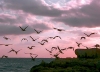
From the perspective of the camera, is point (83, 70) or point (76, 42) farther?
point (76, 42)

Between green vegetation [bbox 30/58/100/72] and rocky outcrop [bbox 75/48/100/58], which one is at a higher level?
rocky outcrop [bbox 75/48/100/58]

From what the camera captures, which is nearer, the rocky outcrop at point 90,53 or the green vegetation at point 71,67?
the green vegetation at point 71,67

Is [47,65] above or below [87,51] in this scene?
below

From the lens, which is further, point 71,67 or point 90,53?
point 90,53

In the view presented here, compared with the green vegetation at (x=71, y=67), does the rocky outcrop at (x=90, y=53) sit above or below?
above

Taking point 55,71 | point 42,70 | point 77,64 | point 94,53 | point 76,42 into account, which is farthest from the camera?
point 94,53

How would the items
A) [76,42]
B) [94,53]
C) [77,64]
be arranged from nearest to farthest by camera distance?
[77,64] < [76,42] < [94,53]

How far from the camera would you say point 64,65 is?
39.0 metres

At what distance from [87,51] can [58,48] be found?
44.3 ft

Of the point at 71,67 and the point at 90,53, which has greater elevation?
the point at 90,53

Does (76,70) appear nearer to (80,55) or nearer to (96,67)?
(96,67)

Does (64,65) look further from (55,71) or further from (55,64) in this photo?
(55,71)

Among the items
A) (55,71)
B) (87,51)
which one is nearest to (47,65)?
(55,71)

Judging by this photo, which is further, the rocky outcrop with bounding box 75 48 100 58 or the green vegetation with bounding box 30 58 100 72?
the rocky outcrop with bounding box 75 48 100 58
